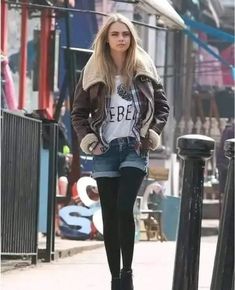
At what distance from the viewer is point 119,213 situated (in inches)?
185

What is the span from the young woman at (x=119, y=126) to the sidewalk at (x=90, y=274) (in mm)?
1267

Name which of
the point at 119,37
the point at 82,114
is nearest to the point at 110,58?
the point at 119,37

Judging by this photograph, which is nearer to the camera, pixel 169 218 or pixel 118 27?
pixel 118 27

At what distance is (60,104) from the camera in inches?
429

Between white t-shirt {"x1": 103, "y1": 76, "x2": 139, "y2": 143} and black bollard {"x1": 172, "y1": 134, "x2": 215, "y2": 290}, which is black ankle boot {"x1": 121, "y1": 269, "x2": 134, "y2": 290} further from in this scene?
white t-shirt {"x1": 103, "y1": 76, "x2": 139, "y2": 143}

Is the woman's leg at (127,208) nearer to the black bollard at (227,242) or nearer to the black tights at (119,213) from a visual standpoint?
the black tights at (119,213)

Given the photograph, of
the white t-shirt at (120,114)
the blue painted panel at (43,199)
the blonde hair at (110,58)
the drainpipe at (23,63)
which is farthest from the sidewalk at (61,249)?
the drainpipe at (23,63)

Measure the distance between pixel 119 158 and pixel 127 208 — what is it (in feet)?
0.99

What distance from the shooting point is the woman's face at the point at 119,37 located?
486 cm

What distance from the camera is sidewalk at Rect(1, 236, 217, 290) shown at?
19.8 feet

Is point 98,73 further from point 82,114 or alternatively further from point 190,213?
point 190,213

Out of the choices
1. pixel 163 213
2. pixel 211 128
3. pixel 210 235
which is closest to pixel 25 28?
pixel 163 213

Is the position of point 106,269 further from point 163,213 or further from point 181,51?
point 181,51

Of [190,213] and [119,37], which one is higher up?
[119,37]
